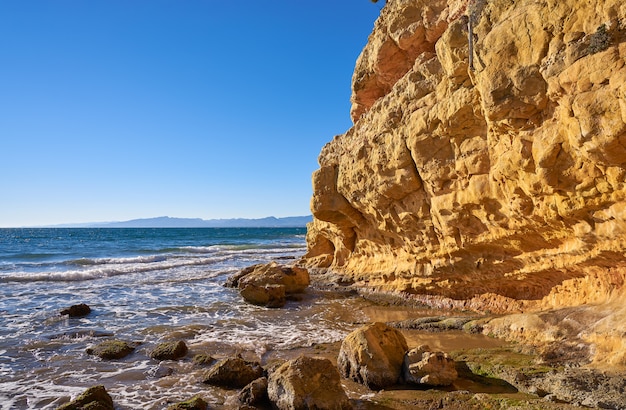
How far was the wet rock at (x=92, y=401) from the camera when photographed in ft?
20.9

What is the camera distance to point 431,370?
23.1ft

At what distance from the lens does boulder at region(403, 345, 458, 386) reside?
7.00m

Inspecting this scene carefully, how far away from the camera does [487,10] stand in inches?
348

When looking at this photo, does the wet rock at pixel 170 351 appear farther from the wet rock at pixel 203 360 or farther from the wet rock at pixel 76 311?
the wet rock at pixel 76 311

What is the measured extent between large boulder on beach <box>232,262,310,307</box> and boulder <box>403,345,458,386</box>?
9118mm

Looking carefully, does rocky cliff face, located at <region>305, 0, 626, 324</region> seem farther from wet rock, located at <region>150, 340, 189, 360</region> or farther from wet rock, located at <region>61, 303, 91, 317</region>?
wet rock, located at <region>61, 303, 91, 317</region>

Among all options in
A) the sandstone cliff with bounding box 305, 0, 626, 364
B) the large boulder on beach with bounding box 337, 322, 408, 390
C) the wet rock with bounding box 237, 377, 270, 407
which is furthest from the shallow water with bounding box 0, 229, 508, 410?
the sandstone cliff with bounding box 305, 0, 626, 364

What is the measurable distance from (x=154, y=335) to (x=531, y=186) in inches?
437

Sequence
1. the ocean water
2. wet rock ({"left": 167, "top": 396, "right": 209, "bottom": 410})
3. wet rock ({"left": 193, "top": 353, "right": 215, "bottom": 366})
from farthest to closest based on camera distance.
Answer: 1. wet rock ({"left": 193, "top": 353, "right": 215, "bottom": 366})
2. the ocean water
3. wet rock ({"left": 167, "top": 396, "right": 209, "bottom": 410})

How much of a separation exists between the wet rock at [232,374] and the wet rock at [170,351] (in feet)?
6.15

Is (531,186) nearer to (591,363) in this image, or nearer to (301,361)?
(591,363)

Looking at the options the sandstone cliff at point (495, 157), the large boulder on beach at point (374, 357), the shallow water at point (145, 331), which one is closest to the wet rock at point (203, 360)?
the shallow water at point (145, 331)

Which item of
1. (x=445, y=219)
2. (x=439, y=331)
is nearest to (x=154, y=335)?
(x=439, y=331)

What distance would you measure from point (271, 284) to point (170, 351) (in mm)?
8113
